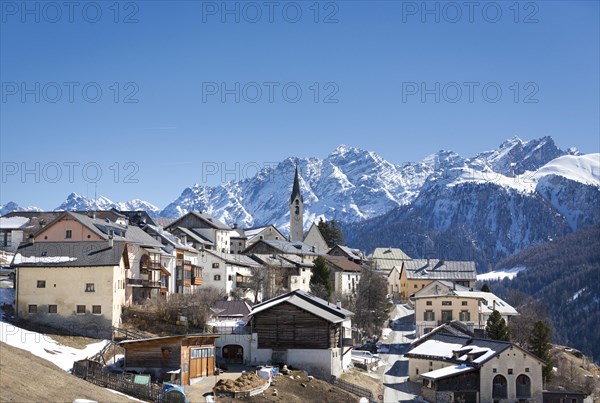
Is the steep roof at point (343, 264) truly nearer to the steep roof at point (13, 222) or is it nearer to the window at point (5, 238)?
the steep roof at point (13, 222)

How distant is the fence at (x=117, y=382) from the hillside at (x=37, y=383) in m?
1.87

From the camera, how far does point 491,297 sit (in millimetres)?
117000

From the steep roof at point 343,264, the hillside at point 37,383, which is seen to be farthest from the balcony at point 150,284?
the steep roof at point 343,264

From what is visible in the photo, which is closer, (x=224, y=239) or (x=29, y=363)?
(x=29, y=363)

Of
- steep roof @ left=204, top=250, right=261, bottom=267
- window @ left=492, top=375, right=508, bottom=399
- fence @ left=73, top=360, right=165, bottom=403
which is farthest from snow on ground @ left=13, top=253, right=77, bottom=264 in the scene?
window @ left=492, top=375, right=508, bottom=399

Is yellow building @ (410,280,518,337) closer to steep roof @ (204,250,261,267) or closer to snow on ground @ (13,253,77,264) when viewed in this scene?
steep roof @ (204,250,261,267)

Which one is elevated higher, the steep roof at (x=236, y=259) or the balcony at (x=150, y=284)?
the steep roof at (x=236, y=259)

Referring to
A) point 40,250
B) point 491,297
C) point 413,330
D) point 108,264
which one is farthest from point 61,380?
point 491,297

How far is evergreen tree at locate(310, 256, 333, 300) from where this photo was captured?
332 ft

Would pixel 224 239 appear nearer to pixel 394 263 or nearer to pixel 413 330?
pixel 413 330

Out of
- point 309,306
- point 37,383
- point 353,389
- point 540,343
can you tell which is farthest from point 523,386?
point 37,383

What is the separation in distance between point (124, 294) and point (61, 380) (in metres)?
23.4

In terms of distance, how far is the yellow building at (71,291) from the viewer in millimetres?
63250

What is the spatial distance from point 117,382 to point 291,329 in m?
21.9
